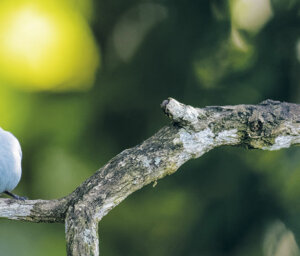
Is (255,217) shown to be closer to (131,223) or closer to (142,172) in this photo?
(131,223)

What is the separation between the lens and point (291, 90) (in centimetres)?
457

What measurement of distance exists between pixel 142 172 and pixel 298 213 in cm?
269

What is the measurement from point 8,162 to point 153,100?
84.3 inches

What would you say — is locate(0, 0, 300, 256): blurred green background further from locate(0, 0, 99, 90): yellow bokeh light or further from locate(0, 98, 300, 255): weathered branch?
locate(0, 98, 300, 255): weathered branch

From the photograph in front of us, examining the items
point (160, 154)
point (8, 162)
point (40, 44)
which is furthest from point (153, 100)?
point (160, 154)

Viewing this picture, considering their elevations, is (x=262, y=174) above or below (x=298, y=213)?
above

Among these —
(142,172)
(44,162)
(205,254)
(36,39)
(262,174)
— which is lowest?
(142,172)

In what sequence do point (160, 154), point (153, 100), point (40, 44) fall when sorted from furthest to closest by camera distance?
point (153, 100) < point (40, 44) < point (160, 154)

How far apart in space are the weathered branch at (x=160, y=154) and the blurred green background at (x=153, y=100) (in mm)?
2094

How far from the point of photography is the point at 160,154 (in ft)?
7.29

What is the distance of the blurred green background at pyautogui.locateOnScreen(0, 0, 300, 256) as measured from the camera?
4.41 meters

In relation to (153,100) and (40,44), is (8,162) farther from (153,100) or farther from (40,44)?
(153,100)

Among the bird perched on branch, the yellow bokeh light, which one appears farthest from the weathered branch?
the yellow bokeh light

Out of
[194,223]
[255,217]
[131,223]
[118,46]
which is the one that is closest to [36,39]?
[118,46]
